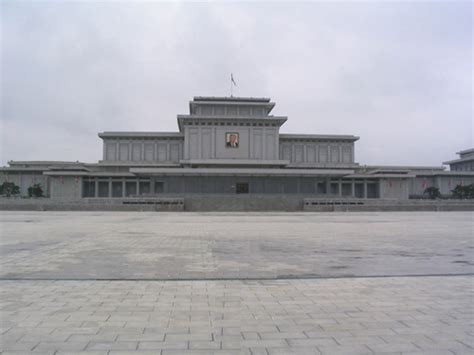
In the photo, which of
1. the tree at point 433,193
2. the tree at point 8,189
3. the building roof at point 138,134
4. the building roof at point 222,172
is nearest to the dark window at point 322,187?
the building roof at point 222,172

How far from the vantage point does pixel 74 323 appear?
4.77m

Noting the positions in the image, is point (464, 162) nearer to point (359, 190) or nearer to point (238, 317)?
point (359, 190)

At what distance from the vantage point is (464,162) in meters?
79.8

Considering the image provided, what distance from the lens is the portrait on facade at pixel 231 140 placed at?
55.1 metres

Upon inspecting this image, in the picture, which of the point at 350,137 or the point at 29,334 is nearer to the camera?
the point at 29,334

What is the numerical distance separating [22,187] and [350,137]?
51.2 m

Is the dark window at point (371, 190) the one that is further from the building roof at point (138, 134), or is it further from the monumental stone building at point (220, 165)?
the building roof at point (138, 134)

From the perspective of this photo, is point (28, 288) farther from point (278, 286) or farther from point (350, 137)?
point (350, 137)

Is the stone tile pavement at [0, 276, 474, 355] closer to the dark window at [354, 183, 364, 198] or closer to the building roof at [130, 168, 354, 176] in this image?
the building roof at [130, 168, 354, 176]

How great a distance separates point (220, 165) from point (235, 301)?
48.7 metres

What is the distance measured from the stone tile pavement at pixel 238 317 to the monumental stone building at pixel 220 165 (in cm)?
4071

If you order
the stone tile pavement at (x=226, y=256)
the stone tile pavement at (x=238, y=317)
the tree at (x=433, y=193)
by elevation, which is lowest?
the stone tile pavement at (x=238, y=317)

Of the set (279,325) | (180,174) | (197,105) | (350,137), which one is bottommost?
(279,325)

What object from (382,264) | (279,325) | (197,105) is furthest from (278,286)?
(197,105)
